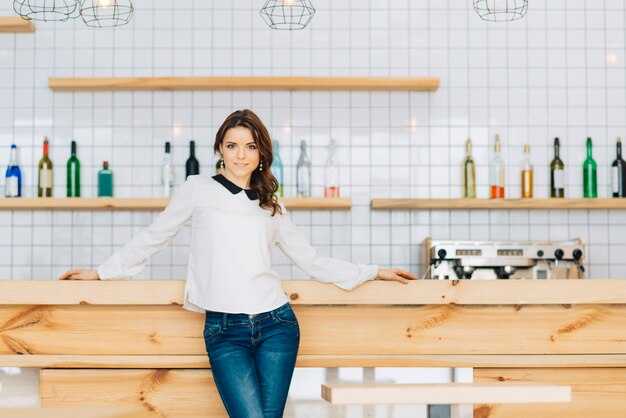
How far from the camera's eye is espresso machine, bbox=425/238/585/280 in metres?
3.90

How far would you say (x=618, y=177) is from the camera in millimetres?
4188

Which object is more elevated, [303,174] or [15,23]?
[15,23]

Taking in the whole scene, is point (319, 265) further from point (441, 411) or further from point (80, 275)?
point (80, 275)

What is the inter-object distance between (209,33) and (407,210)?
134 centimetres

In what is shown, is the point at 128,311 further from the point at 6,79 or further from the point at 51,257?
the point at 6,79

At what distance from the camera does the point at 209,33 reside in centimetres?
427

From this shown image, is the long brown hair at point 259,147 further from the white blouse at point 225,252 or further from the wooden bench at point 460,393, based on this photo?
the wooden bench at point 460,393

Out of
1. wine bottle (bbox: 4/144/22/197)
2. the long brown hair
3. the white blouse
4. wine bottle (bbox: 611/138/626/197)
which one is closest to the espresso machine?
wine bottle (bbox: 611/138/626/197)

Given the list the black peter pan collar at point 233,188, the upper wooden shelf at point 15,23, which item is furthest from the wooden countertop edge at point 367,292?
the upper wooden shelf at point 15,23

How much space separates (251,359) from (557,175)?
2.46 metres

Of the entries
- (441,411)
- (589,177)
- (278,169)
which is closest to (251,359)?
(441,411)

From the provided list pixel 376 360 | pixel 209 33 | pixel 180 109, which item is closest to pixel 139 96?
pixel 180 109

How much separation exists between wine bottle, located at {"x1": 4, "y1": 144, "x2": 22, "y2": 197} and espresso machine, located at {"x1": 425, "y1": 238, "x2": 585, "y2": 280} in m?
2.04

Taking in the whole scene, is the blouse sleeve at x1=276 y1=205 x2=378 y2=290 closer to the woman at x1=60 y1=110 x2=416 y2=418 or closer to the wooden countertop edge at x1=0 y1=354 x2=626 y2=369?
the woman at x1=60 y1=110 x2=416 y2=418
